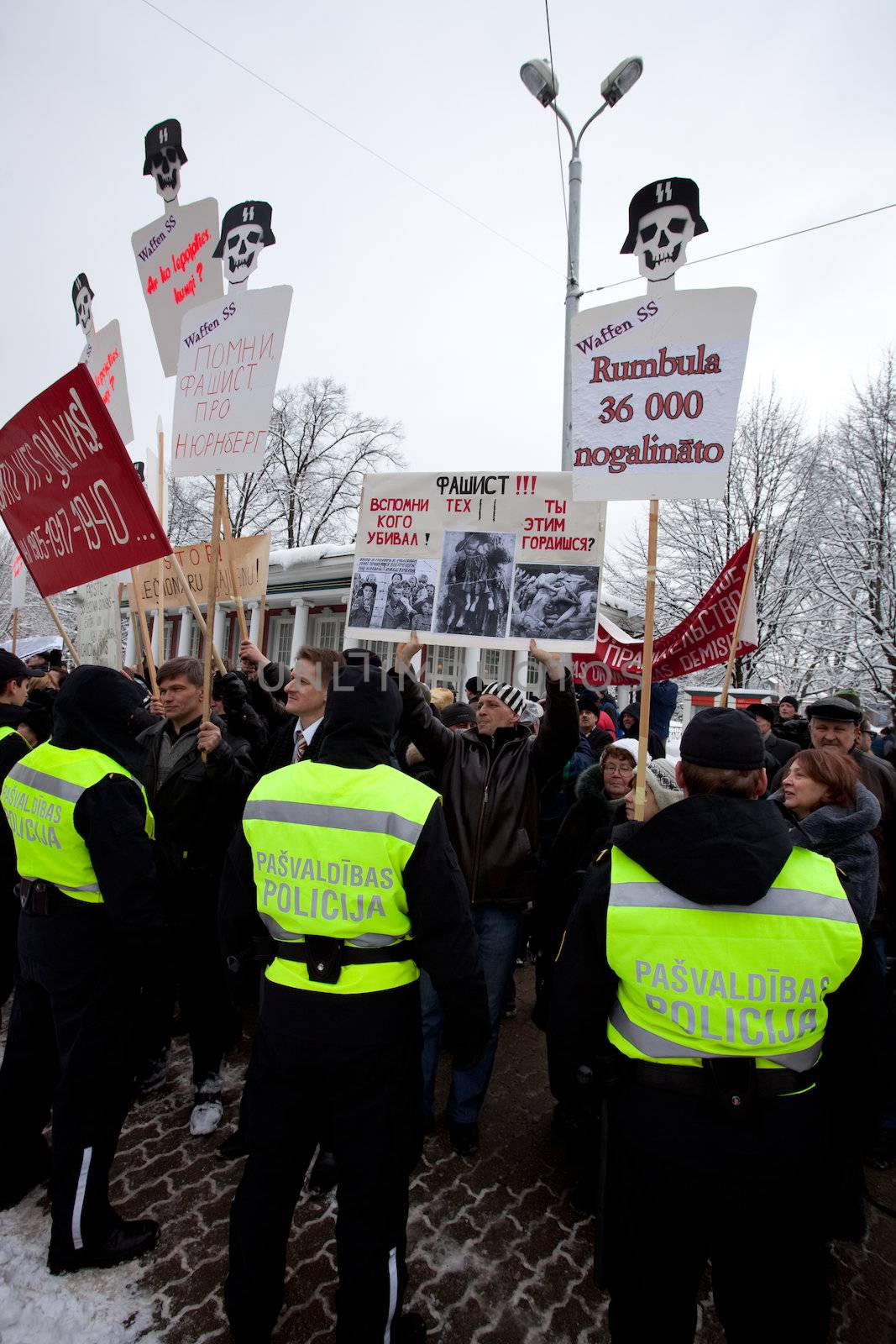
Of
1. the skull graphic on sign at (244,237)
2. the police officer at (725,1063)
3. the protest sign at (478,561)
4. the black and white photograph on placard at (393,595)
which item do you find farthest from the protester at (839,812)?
the skull graphic on sign at (244,237)

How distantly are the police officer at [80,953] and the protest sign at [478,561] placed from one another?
1.78 m

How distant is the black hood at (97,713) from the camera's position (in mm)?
2680

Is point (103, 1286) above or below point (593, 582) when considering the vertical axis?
below

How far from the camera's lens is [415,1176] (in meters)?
3.13

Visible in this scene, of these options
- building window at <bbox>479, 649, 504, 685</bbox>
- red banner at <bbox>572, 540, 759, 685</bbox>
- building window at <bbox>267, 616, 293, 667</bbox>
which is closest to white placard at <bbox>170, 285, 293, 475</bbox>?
red banner at <bbox>572, 540, 759, 685</bbox>

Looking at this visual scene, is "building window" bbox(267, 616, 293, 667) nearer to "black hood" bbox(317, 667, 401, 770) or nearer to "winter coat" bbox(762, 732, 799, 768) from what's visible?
"winter coat" bbox(762, 732, 799, 768)

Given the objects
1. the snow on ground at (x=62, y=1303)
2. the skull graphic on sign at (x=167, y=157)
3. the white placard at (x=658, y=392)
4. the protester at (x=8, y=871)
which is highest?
the skull graphic on sign at (x=167, y=157)

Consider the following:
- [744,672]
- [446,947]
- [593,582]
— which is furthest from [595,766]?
[744,672]

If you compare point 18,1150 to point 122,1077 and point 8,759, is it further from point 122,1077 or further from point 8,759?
point 8,759

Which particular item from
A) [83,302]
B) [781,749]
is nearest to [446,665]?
[781,749]

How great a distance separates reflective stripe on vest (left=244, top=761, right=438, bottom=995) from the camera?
6.57 ft

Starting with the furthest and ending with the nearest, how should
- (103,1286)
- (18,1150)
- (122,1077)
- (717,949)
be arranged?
(18,1150), (122,1077), (103,1286), (717,949)

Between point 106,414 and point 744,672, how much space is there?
639 inches

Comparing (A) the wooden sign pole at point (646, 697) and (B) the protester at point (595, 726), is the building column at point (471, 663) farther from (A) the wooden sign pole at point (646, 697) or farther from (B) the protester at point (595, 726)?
(A) the wooden sign pole at point (646, 697)
